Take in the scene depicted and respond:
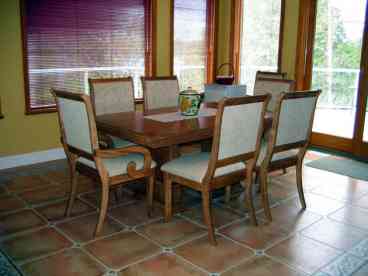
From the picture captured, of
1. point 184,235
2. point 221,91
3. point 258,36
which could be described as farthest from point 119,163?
point 258,36

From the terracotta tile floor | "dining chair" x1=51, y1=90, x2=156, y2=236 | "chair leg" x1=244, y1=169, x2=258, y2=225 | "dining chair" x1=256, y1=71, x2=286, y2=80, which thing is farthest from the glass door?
"dining chair" x1=51, y1=90, x2=156, y2=236

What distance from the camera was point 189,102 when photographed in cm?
339

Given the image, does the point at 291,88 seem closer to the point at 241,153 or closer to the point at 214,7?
the point at 241,153

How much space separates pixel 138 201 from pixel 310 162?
2.16 metres

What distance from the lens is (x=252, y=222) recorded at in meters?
3.01

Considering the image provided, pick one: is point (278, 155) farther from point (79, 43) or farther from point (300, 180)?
point (79, 43)

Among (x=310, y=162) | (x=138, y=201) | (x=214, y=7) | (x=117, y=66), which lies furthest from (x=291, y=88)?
(x=214, y=7)

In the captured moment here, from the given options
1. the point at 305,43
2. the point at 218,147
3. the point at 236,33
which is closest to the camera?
the point at 218,147

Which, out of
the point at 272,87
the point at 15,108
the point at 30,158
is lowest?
the point at 30,158

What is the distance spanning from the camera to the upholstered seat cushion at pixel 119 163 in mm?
2781

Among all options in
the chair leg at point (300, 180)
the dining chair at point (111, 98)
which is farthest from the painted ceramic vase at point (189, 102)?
the chair leg at point (300, 180)

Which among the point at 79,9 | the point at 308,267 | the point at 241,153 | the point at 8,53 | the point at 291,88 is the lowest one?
the point at 308,267

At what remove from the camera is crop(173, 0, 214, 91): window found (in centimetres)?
573

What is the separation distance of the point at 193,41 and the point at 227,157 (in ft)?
11.8
